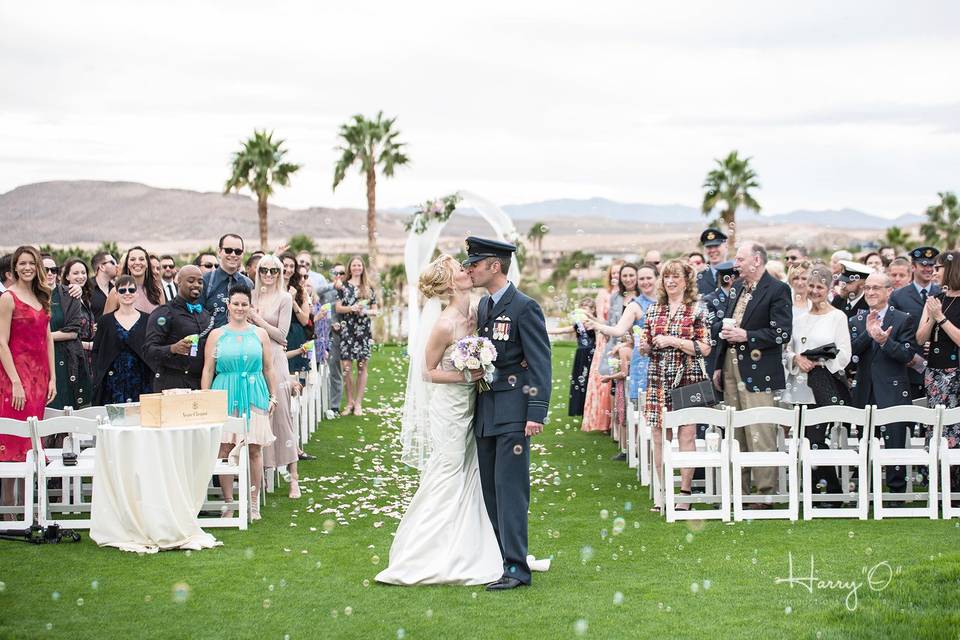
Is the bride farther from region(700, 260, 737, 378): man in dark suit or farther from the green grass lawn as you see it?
region(700, 260, 737, 378): man in dark suit

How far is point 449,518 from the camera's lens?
23.9 ft

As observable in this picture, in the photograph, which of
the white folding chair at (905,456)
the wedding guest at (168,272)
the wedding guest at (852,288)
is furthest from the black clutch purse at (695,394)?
the wedding guest at (168,272)

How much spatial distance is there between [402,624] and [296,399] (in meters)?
5.84

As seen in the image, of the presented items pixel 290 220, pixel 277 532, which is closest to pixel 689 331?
pixel 277 532

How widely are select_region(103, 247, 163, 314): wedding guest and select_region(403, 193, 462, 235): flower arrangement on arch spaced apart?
14.5 feet

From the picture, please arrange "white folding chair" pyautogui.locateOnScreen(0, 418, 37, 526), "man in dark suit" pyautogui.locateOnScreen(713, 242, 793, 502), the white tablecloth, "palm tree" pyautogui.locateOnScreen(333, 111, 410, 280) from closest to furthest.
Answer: the white tablecloth → "white folding chair" pyautogui.locateOnScreen(0, 418, 37, 526) → "man in dark suit" pyautogui.locateOnScreen(713, 242, 793, 502) → "palm tree" pyautogui.locateOnScreen(333, 111, 410, 280)

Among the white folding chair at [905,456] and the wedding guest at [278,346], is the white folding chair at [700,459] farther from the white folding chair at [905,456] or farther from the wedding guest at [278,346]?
the wedding guest at [278,346]

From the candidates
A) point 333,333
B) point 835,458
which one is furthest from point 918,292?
point 333,333

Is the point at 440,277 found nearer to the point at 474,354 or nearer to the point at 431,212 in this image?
the point at 474,354

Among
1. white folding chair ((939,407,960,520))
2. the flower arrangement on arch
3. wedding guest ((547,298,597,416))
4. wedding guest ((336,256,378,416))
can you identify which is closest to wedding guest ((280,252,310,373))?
wedding guest ((336,256,378,416))

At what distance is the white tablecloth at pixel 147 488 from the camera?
318 inches

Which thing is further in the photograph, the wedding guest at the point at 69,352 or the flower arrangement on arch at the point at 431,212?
the flower arrangement on arch at the point at 431,212

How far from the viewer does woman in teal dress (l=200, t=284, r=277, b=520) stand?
920 centimetres

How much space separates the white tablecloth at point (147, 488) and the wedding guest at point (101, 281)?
4181 mm
